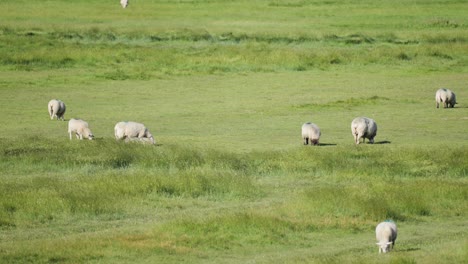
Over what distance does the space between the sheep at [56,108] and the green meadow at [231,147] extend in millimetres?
393

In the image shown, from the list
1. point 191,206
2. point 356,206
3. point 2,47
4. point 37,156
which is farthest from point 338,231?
point 2,47

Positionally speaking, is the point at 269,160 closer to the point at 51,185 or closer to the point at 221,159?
the point at 221,159

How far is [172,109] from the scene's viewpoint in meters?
38.9

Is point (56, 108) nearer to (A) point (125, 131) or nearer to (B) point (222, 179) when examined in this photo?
(A) point (125, 131)

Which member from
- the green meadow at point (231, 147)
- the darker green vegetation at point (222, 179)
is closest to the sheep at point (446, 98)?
the green meadow at point (231, 147)

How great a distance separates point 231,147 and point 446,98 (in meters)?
11.5

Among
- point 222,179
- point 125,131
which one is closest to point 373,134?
point 125,131

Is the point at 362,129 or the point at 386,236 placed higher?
the point at 362,129

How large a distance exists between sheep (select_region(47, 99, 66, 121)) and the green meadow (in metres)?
0.39

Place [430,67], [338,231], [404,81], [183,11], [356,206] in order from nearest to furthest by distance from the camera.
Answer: [338,231], [356,206], [404,81], [430,67], [183,11]

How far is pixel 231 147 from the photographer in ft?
98.3

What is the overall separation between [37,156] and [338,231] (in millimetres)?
9245

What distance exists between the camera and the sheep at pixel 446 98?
38513 mm

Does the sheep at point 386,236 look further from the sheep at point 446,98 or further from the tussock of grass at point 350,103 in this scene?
the sheep at point 446,98
